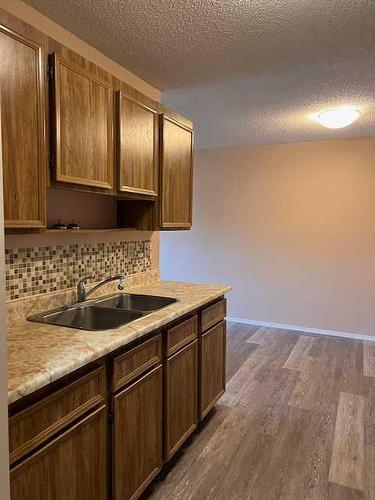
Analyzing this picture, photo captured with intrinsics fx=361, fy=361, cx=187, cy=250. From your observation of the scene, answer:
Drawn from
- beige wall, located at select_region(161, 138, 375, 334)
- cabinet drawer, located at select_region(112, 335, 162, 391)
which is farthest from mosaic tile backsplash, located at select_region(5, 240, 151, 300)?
beige wall, located at select_region(161, 138, 375, 334)

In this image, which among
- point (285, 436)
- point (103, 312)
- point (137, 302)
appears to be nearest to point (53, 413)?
point (103, 312)

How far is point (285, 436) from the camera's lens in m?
2.42

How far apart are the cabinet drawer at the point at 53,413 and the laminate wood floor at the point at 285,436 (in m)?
0.87

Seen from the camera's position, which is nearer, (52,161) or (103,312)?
(52,161)

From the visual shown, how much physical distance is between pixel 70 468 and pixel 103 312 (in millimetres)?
942

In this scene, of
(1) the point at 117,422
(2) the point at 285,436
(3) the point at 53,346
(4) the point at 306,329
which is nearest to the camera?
(3) the point at 53,346

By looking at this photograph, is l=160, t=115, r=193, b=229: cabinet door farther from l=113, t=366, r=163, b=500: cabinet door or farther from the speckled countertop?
l=113, t=366, r=163, b=500: cabinet door

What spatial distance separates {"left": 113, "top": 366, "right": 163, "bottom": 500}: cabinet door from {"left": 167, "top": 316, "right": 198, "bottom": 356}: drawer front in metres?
0.15

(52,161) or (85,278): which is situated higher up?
(52,161)

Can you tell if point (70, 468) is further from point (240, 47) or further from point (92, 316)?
point (240, 47)

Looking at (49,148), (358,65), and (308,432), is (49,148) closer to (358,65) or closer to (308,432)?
(358,65)

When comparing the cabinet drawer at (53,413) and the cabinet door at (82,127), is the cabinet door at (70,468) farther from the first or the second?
the cabinet door at (82,127)

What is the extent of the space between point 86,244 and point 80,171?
2.18ft

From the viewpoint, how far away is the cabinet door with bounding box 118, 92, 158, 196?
208 cm
